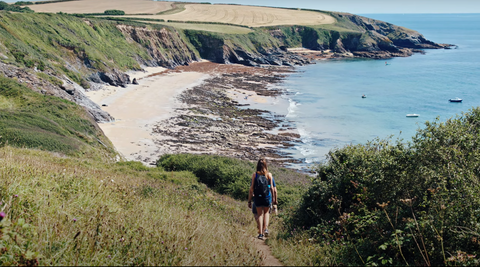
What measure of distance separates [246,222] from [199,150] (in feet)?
61.4

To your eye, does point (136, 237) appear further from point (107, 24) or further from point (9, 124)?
point (107, 24)

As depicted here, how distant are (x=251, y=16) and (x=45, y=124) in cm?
12013

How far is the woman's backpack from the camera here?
23.2 ft

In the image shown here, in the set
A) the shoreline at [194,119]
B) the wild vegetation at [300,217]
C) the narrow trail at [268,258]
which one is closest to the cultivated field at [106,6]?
the shoreline at [194,119]

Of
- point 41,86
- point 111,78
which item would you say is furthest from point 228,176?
point 111,78

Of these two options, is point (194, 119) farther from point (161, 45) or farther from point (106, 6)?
point (106, 6)

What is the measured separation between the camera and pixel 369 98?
52.1 m

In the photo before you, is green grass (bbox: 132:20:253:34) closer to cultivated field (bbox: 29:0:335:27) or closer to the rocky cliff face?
cultivated field (bbox: 29:0:335:27)

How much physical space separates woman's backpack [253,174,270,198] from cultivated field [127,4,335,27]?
104m

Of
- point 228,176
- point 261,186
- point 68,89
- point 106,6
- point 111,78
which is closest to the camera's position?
point 261,186

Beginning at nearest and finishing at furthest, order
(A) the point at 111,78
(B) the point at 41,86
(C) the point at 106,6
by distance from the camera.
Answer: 1. (B) the point at 41,86
2. (A) the point at 111,78
3. (C) the point at 106,6

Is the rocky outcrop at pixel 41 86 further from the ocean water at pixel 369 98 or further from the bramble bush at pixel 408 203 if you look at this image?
the bramble bush at pixel 408 203

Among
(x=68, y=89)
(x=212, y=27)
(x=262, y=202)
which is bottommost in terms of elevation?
(x=68, y=89)

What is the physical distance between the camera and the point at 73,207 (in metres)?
5.07
